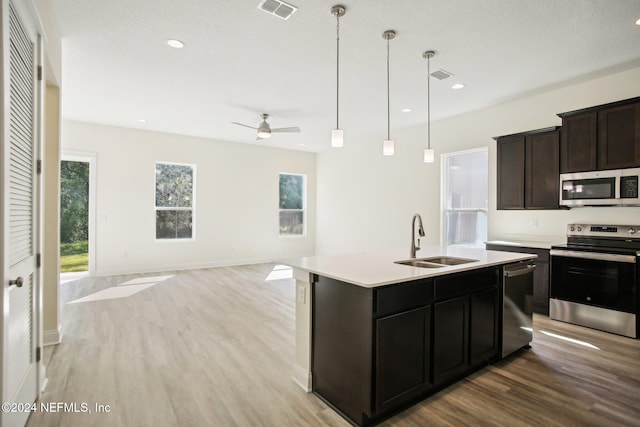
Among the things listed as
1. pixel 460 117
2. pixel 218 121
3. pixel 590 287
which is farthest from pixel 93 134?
pixel 590 287

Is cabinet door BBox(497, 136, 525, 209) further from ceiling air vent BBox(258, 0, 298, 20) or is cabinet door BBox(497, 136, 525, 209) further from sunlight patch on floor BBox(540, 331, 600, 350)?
ceiling air vent BBox(258, 0, 298, 20)

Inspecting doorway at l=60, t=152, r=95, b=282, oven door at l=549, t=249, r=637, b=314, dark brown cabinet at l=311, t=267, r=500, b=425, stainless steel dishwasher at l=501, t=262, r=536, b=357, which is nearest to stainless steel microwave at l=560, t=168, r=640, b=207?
oven door at l=549, t=249, r=637, b=314

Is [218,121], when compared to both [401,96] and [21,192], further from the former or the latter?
[21,192]

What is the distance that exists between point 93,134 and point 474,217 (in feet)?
23.2

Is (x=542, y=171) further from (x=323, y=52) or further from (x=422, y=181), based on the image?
(x=323, y=52)

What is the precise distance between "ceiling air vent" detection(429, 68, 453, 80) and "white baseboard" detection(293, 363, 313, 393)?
3448mm

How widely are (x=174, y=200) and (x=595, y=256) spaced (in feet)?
23.5

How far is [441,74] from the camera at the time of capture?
3.85 meters

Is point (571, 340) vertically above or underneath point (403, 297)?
underneath

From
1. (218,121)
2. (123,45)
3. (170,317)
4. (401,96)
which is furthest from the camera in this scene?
(218,121)

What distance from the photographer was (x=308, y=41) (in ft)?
10.4

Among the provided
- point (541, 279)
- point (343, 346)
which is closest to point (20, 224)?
point (343, 346)

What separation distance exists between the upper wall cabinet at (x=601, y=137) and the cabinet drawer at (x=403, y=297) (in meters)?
3.02

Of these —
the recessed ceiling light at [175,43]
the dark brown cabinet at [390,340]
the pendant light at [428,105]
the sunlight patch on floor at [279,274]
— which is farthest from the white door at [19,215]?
the sunlight patch on floor at [279,274]
